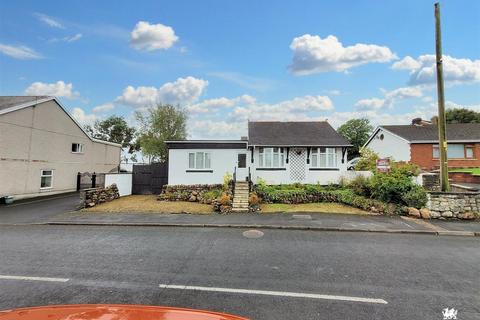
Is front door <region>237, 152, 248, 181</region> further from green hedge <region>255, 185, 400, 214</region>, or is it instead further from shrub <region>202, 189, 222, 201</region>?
green hedge <region>255, 185, 400, 214</region>

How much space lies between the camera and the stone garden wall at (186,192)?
17.2m

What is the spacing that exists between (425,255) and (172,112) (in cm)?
3152

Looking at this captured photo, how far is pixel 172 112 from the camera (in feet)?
111

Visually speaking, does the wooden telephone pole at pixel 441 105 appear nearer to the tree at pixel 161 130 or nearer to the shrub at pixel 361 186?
the shrub at pixel 361 186

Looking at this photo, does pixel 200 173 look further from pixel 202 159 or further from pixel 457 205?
pixel 457 205

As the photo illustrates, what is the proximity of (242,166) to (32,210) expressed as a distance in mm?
13230

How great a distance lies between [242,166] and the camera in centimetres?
1969

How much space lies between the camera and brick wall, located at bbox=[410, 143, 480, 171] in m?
27.7

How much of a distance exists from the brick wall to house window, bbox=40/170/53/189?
34995mm

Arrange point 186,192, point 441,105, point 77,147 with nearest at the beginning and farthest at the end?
point 441,105 → point 186,192 → point 77,147

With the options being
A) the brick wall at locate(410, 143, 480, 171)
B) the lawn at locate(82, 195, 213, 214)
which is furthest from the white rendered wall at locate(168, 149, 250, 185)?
the brick wall at locate(410, 143, 480, 171)

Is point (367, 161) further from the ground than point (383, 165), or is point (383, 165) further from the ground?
point (367, 161)

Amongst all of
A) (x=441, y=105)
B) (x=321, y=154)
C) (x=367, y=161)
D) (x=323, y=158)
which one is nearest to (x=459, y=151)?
(x=367, y=161)

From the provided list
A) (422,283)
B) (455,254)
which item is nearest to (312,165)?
(455,254)
